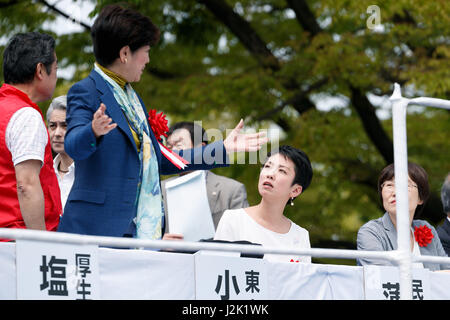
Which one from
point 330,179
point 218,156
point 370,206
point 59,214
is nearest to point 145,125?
point 218,156

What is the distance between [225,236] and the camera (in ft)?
14.4

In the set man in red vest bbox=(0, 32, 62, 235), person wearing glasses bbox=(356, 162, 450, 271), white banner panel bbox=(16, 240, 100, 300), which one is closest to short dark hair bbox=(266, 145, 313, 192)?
person wearing glasses bbox=(356, 162, 450, 271)

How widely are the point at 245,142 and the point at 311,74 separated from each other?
601cm

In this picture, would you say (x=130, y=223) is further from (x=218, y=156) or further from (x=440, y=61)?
(x=440, y=61)

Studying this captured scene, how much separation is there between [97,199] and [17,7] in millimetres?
6401

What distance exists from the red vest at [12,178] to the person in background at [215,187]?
1818 millimetres

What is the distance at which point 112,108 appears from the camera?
3.14 meters

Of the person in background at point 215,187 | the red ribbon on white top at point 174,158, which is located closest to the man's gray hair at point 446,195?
the person in background at point 215,187

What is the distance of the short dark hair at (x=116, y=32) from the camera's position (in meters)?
3.18

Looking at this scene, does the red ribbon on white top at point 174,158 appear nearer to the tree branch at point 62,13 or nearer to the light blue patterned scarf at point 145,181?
the light blue patterned scarf at point 145,181

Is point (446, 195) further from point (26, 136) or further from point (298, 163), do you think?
point (26, 136)

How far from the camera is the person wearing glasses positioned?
4.52 m

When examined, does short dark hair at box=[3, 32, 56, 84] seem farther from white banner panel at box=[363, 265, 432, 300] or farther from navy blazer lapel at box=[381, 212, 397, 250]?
navy blazer lapel at box=[381, 212, 397, 250]

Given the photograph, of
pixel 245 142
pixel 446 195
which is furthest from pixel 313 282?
pixel 446 195
